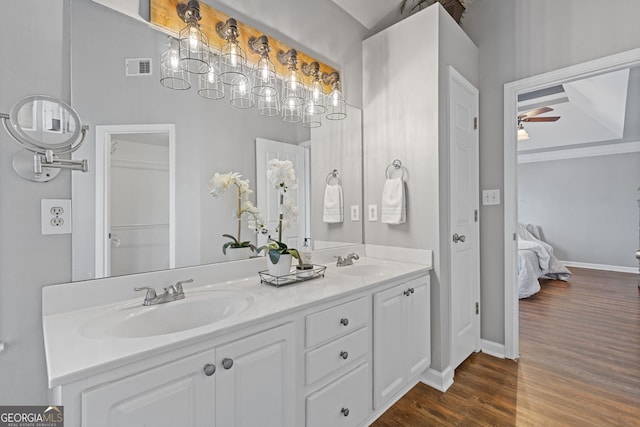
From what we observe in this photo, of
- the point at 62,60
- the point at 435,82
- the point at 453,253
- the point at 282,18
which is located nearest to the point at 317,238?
the point at 453,253

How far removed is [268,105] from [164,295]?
121 centimetres

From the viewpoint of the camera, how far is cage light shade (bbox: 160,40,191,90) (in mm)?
1441

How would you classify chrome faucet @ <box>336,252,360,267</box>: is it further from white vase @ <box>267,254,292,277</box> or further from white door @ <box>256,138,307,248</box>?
white vase @ <box>267,254,292,277</box>

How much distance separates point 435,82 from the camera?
2002 mm

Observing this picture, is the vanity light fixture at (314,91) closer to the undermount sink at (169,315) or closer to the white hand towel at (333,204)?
the white hand towel at (333,204)

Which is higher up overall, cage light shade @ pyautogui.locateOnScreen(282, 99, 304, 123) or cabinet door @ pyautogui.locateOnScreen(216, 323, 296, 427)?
cage light shade @ pyautogui.locateOnScreen(282, 99, 304, 123)

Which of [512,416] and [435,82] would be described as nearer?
[512,416]

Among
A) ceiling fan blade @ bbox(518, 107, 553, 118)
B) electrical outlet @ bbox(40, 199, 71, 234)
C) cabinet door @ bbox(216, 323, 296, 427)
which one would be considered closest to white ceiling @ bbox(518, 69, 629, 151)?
ceiling fan blade @ bbox(518, 107, 553, 118)

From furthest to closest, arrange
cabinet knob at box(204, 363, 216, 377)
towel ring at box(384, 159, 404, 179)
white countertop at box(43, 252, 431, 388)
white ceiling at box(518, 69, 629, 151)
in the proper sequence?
white ceiling at box(518, 69, 629, 151) → towel ring at box(384, 159, 404, 179) → cabinet knob at box(204, 363, 216, 377) → white countertop at box(43, 252, 431, 388)

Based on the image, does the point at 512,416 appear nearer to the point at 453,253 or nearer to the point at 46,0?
the point at 453,253

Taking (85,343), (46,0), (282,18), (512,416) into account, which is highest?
(282,18)

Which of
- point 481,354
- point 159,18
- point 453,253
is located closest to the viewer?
point 159,18

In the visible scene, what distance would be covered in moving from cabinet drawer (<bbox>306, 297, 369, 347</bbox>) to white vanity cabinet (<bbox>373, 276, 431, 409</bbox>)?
117 mm

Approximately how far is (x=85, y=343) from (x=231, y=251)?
82 centimetres
